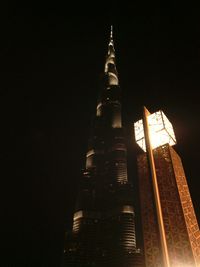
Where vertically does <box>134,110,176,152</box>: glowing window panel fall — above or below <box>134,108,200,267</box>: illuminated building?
above

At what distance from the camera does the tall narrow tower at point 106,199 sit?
8475 centimetres

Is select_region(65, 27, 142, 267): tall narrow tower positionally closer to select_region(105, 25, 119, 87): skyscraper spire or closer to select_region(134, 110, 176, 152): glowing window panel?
select_region(105, 25, 119, 87): skyscraper spire

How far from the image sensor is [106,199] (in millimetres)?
101938

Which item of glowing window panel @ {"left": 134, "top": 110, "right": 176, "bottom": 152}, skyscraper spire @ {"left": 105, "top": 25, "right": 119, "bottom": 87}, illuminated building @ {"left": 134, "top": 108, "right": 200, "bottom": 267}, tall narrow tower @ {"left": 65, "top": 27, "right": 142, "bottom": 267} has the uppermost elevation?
skyscraper spire @ {"left": 105, "top": 25, "right": 119, "bottom": 87}

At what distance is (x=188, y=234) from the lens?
15.6ft

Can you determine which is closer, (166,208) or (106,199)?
(166,208)

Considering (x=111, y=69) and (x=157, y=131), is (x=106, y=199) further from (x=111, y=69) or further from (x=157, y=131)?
(x=157, y=131)

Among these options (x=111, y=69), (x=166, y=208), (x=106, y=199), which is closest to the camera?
(x=166, y=208)

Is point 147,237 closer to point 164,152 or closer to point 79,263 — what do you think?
point 164,152

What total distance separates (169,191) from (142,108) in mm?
2134

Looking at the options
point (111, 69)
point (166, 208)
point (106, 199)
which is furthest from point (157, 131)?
point (111, 69)

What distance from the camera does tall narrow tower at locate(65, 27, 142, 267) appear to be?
84.8 metres

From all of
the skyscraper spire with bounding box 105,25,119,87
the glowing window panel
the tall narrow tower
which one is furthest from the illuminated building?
the skyscraper spire with bounding box 105,25,119,87

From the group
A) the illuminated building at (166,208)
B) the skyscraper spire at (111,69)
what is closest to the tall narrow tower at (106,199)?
the skyscraper spire at (111,69)
